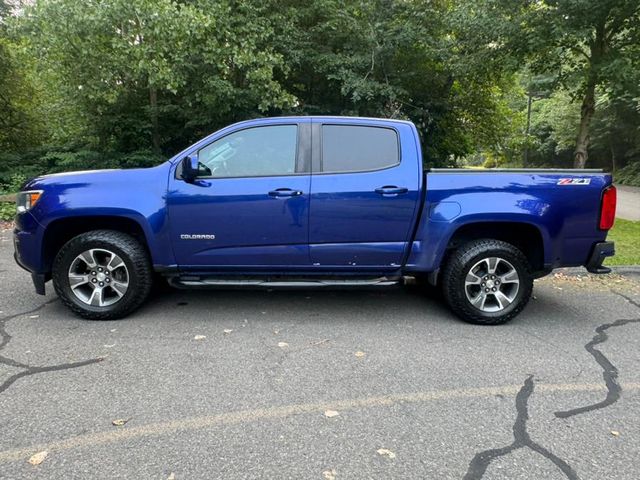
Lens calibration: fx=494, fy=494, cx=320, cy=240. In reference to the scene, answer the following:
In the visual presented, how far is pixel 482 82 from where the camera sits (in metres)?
13.5

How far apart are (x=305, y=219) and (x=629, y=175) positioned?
1288 inches

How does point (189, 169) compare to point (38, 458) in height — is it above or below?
above

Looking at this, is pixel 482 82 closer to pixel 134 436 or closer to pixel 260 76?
pixel 260 76

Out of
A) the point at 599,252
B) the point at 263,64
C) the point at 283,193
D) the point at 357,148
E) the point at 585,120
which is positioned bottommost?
the point at 599,252

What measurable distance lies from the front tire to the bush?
31663 millimetres

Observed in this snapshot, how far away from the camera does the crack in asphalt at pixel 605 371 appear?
315cm

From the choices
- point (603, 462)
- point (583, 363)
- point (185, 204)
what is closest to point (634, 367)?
point (583, 363)

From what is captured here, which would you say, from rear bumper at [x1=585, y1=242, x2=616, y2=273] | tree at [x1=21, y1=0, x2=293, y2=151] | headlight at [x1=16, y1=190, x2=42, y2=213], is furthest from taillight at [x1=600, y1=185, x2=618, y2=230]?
tree at [x1=21, y1=0, x2=293, y2=151]

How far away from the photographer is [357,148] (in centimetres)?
462

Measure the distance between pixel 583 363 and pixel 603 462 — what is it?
54.7 inches

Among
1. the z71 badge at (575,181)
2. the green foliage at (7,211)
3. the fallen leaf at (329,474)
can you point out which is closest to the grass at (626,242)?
the z71 badge at (575,181)

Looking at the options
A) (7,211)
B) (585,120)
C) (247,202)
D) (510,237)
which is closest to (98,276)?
(247,202)

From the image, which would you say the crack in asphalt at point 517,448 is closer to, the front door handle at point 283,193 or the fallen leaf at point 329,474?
the fallen leaf at point 329,474

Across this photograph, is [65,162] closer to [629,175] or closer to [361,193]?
[361,193]
